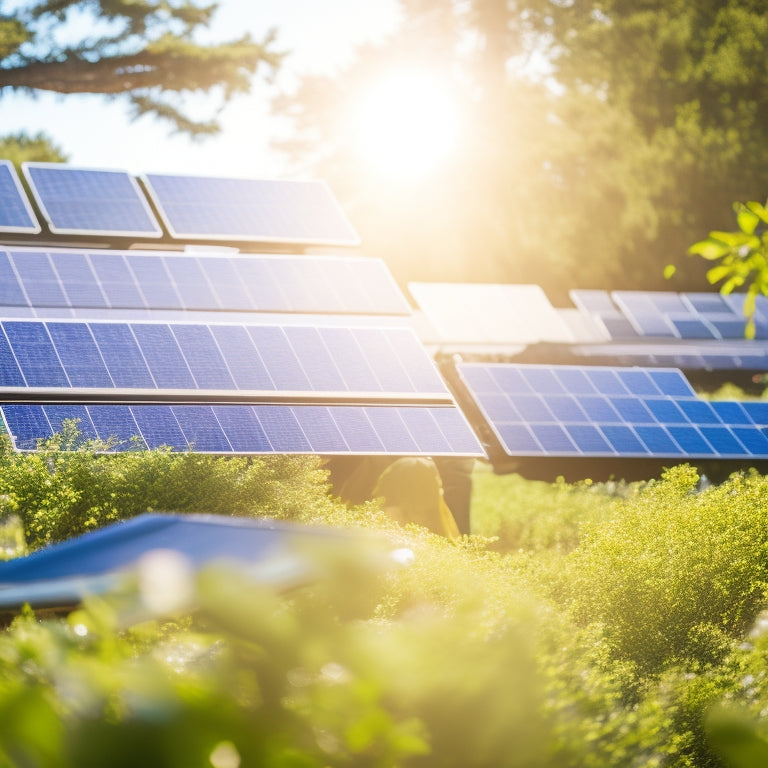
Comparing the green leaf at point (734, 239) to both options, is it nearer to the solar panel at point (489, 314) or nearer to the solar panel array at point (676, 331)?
the solar panel at point (489, 314)

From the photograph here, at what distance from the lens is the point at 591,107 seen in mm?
34250

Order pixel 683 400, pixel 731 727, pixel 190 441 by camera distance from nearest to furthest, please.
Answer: pixel 731 727 → pixel 190 441 → pixel 683 400

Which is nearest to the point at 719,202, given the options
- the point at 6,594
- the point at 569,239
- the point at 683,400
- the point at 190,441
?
the point at 569,239

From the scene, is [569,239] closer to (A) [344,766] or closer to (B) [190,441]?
(B) [190,441]

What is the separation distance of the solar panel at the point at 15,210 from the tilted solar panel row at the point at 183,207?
1.6 inches

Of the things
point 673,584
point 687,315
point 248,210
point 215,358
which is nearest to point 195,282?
point 215,358

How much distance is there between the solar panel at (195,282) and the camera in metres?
14.9

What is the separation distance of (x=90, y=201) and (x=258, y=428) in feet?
21.7

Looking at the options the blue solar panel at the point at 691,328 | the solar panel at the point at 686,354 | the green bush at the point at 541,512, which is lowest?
the green bush at the point at 541,512

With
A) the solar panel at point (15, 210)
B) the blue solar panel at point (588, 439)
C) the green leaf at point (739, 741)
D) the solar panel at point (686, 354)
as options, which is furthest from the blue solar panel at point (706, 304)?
the green leaf at point (739, 741)

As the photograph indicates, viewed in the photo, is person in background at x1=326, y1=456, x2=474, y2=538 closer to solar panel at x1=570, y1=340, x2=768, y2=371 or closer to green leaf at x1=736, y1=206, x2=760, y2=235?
A: solar panel at x1=570, y1=340, x2=768, y2=371

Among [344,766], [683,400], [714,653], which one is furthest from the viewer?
[683,400]

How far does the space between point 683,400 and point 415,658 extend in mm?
16271

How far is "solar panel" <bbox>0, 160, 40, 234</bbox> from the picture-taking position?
15914 mm
